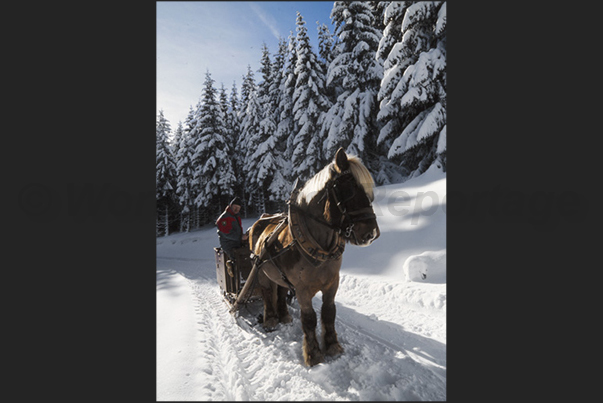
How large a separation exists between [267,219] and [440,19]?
574 centimetres

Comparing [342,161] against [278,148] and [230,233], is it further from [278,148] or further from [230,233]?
[278,148]

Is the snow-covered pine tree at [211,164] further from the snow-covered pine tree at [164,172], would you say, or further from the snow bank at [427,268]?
the snow bank at [427,268]

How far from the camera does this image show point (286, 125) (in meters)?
14.4

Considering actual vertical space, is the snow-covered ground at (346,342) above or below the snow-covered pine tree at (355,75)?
below

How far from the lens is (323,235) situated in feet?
7.79

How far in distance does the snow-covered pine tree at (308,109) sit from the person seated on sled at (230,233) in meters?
8.81

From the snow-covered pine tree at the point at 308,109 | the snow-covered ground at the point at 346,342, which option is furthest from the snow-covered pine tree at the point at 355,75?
the snow-covered ground at the point at 346,342

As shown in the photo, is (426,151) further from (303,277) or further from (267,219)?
(303,277)

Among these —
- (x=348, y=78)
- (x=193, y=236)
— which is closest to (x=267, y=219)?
(x=193, y=236)

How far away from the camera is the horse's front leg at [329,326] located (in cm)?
254

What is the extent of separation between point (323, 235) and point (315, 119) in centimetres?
1197

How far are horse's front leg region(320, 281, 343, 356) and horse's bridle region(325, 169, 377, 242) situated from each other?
0.88 meters

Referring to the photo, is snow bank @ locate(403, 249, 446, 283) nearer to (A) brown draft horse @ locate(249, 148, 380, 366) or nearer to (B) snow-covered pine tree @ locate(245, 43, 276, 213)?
(A) brown draft horse @ locate(249, 148, 380, 366)

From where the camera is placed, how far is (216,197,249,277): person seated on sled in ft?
12.7
